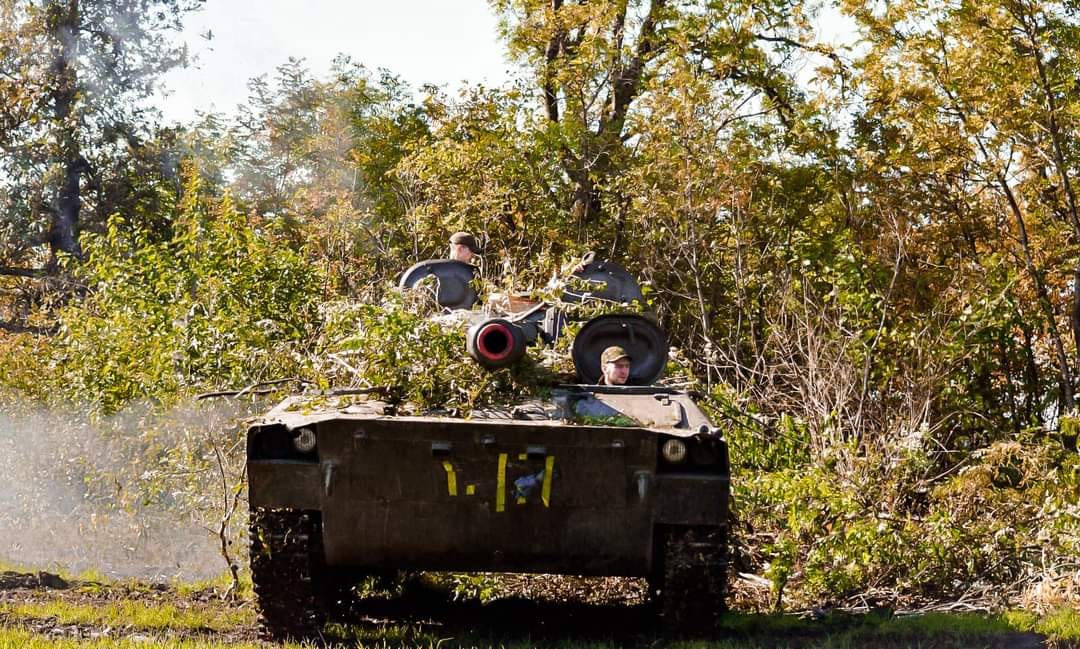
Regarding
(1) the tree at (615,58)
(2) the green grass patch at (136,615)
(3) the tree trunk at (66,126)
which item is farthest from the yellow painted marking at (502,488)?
(3) the tree trunk at (66,126)

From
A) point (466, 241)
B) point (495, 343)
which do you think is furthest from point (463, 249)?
point (495, 343)

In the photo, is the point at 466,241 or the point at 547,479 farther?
the point at 466,241

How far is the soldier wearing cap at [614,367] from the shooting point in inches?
290

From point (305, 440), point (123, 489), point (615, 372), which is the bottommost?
point (123, 489)

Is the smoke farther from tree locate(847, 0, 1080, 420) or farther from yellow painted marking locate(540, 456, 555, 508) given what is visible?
tree locate(847, 0, 1080, 420)

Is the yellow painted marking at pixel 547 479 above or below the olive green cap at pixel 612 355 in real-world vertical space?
below

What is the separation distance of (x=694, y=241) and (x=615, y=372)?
23.5 feet

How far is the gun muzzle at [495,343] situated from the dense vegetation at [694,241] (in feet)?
0.65

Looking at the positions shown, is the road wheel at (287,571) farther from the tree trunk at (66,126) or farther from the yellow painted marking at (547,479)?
the tree trunk at (66,126)

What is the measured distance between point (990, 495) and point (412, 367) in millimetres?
4761

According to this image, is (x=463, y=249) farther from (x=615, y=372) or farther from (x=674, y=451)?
(x=674, y=451)

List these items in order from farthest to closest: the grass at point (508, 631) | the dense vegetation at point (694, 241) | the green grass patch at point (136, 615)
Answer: the dense vegetation at point (694, 241)
the green grass patch at point (136, 615)
the grass at point (508, 631)

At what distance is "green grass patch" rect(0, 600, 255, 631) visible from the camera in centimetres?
700

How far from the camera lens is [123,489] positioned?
10711mm
